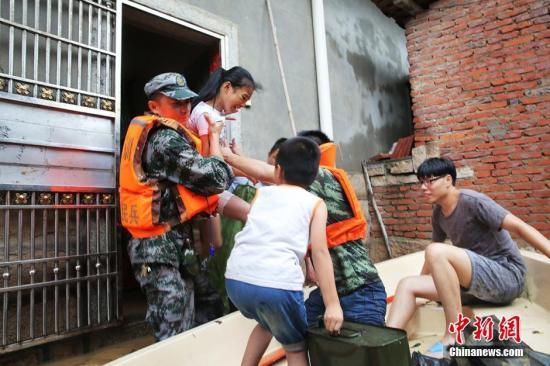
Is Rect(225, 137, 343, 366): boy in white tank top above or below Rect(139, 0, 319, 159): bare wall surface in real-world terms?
below

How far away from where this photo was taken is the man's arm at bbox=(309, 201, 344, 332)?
126cm

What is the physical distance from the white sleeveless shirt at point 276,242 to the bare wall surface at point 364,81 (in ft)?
12.4

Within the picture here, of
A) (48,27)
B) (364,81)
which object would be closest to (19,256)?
(48,27)

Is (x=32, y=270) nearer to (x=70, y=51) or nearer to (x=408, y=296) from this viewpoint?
(x=70, y=51)

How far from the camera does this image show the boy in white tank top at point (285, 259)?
1268 millimetres

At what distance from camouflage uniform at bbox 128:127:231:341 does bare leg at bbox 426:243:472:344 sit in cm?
134

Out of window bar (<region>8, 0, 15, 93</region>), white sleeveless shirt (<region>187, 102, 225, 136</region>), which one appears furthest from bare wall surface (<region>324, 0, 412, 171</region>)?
window bar (<region>8, 0, 15, 93</region>)

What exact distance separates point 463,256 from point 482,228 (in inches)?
14.9

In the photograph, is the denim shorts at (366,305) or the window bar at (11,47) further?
the window bar at (11,47)

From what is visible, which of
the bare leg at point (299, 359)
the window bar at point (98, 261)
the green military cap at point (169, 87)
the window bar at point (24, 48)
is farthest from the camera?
the window bar at point (98, 261)

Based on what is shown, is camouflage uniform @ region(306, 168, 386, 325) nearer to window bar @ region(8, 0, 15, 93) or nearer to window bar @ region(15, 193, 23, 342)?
window bar @ region(15, 193, 23, 342)

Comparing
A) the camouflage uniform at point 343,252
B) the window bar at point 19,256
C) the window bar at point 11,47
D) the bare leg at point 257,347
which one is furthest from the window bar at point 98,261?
the camouflage uniform at point 343,252

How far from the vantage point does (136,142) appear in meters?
1.64

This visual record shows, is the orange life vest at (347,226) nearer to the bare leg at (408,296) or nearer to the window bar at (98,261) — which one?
the bare leg at (408,296)
